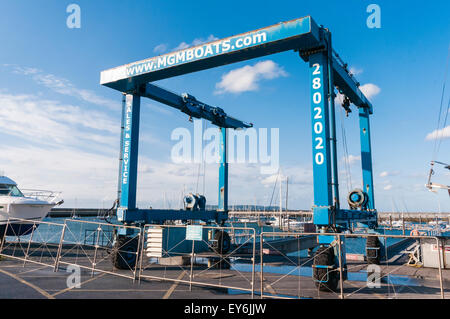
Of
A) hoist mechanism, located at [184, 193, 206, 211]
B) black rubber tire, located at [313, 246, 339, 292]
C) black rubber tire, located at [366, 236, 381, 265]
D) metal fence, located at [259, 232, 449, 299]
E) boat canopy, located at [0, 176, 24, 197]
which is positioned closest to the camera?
metal fence, located at [259, 232, 449, 299]

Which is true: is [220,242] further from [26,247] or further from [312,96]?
[26,247]

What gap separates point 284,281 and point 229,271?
3.10 meters

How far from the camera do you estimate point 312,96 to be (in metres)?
11.6

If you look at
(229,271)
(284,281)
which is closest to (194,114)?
(229,271)

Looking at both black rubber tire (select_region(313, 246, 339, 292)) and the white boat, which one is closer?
black rubber tire (select_region(313, 246, 339, 292))

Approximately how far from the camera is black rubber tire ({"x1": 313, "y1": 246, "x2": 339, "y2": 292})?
32.7 feet

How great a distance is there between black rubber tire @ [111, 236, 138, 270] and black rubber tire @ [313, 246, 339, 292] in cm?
803

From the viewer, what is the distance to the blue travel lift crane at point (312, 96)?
10852 mm

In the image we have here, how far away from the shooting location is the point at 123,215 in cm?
1442

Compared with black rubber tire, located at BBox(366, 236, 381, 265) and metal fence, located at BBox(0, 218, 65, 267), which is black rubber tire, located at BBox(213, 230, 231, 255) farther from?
metal fence, located at BBox(0, 218, 65, 267)

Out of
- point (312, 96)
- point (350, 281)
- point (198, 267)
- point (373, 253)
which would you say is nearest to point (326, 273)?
point (350, 281)

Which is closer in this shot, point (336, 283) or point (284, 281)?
point (336, 283)

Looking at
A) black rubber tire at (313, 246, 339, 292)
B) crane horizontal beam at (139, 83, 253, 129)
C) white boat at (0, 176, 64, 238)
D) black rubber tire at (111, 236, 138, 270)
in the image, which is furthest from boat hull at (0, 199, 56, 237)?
black rubber tire at (313, 246, 339, 292)
